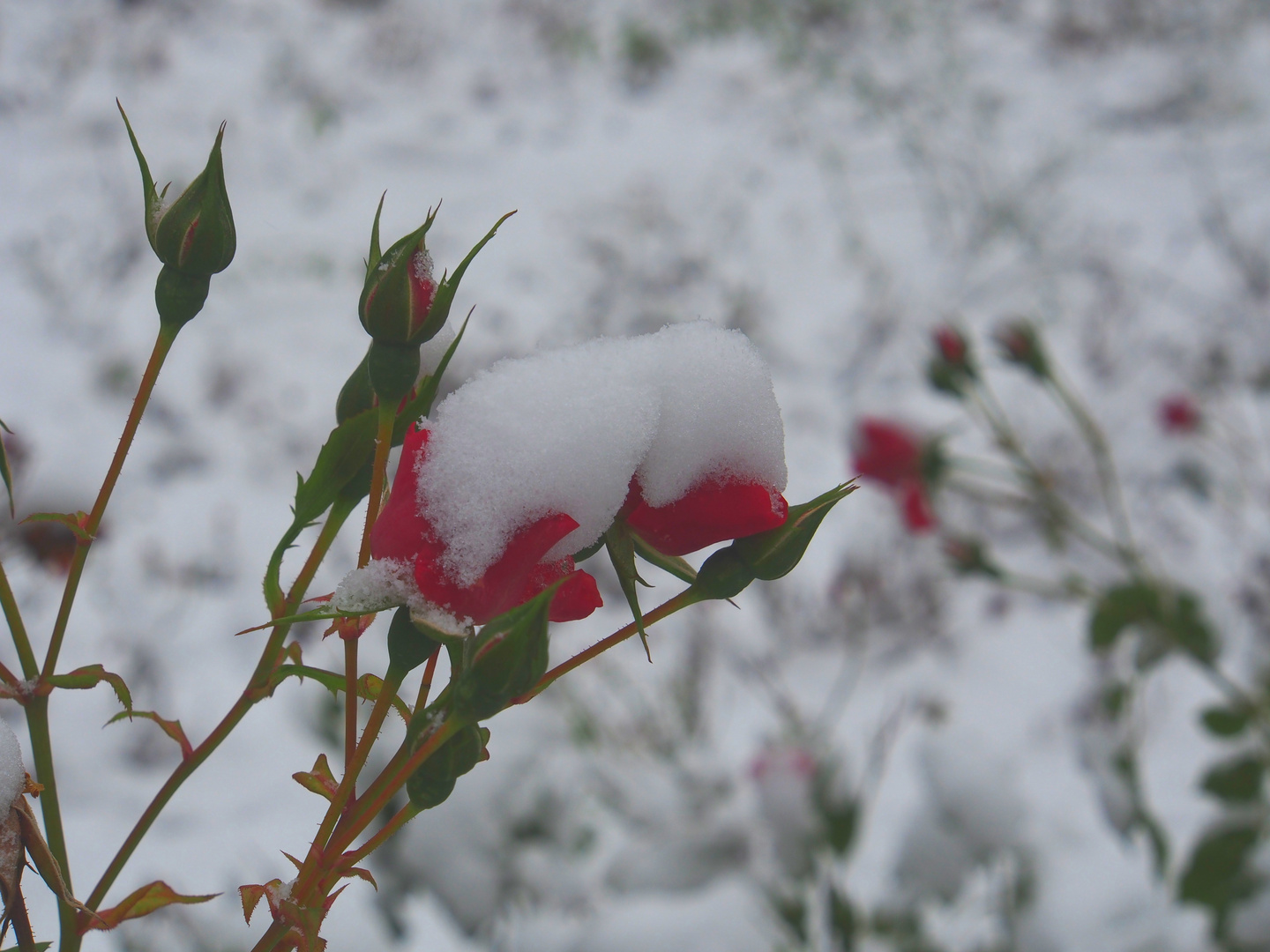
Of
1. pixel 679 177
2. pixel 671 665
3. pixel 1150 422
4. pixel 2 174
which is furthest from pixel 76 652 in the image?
pixel 1150 422

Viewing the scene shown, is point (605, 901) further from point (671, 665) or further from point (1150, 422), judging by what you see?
point (1150, 422)

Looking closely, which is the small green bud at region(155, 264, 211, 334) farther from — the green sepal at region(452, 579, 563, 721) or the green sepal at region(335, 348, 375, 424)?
the green sepal at region(452, 579, 563, 721)

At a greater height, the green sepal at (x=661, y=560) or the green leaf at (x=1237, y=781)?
the green sepal at (x=661, y=560)

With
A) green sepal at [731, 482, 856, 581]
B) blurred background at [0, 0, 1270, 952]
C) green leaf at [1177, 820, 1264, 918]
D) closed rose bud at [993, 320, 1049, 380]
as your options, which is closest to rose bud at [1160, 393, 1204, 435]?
blurred background at [0, 0, 1270, 952]

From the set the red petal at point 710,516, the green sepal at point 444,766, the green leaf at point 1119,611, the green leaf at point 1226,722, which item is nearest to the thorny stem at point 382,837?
the green sepal at point 444,766

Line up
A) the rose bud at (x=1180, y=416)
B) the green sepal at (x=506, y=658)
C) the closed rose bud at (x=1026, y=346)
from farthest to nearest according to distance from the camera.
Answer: the rose bud at (x=1180, y=416)
the closed rose bud at (x=1026, y=346)
the green sepal at (x=506, y=658)

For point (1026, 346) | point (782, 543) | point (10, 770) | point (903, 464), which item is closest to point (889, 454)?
point (903, 464)

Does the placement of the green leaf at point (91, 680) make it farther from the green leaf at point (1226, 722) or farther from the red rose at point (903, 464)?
the green leaf at point (1226, 722)
